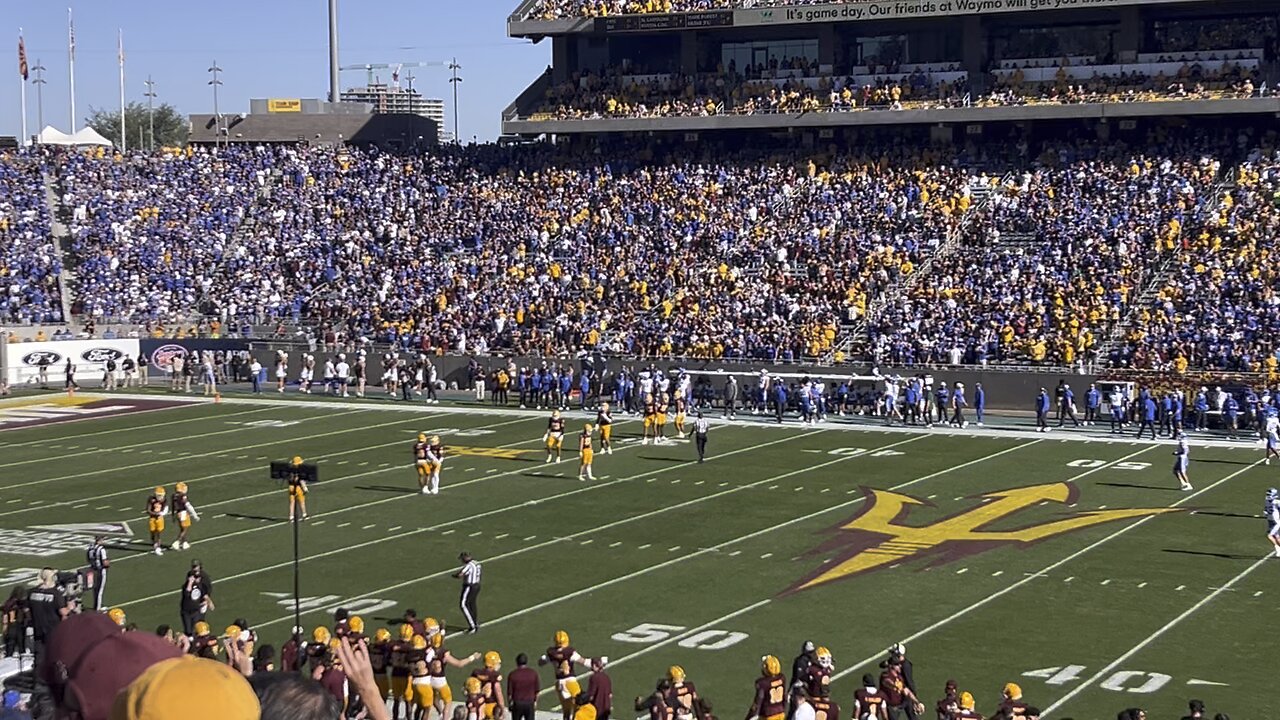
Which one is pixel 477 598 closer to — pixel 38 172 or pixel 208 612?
pixel 208 612

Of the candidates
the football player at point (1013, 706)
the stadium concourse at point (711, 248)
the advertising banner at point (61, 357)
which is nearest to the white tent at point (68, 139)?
the stadium concourse at point (711, 248)

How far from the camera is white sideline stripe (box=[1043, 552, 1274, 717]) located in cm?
1753

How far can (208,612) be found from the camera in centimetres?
2141

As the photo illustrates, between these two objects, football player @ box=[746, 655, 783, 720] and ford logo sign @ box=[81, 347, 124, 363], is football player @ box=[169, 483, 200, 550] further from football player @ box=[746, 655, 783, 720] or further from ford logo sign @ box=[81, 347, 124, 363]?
ford logo sign @ box=[81, 347, 124, 363]

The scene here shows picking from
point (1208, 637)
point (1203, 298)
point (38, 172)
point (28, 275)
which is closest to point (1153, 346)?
point (1203, 298)

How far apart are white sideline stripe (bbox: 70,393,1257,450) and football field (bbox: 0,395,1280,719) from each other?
0.74 feet

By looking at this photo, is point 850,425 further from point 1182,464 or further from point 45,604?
point 45,604

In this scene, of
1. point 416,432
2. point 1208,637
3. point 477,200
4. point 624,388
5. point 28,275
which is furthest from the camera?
point 477,200

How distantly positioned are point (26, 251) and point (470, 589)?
41.2 m

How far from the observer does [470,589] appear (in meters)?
20.5

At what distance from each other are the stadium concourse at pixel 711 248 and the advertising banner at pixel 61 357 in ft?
7.12

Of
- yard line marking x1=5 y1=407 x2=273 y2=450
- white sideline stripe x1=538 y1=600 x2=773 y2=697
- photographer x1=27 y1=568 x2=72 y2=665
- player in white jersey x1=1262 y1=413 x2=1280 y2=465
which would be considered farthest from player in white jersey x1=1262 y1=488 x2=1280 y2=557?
yard line marking x1=5 y1=407 x2=273 y2=450

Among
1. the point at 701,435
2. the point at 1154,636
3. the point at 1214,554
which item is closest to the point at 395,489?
the point at 701,435

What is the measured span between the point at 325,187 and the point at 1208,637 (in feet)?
Answer: 154
